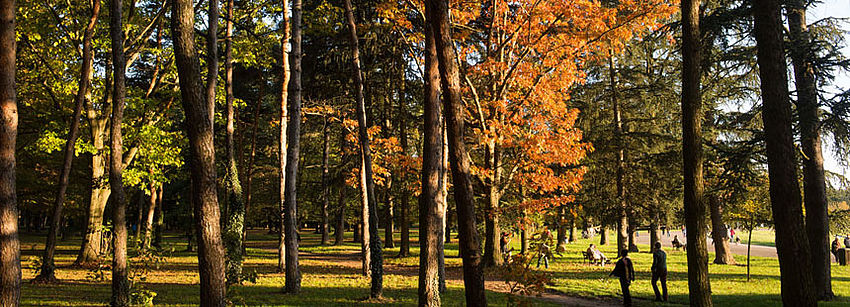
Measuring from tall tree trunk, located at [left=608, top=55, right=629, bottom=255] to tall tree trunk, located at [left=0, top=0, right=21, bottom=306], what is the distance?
24.7 m

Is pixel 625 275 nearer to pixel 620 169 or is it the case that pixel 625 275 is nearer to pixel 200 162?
pixel 200 162

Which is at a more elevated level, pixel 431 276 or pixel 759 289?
pixel 431 276

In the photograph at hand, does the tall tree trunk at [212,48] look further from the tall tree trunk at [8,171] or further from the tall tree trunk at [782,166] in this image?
the tall tree trunk at [782,166]

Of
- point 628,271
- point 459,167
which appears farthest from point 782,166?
point 459,167

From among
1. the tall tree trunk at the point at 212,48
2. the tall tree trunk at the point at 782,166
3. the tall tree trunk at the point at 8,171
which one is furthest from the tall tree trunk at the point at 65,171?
the tall tree trunk at the point at 782,166

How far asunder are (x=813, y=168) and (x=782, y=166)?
526 cm

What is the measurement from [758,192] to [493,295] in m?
15.7

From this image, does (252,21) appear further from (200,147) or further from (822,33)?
(822,33)

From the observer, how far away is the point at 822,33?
56.7 ft

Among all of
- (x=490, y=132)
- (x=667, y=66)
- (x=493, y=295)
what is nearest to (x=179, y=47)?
(x=493, y=295)

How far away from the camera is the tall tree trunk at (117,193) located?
32.0 feet

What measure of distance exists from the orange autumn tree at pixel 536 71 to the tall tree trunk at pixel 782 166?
6.71 metres

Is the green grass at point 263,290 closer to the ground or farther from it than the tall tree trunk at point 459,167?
closer to the ground

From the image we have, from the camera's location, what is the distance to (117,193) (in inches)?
393
